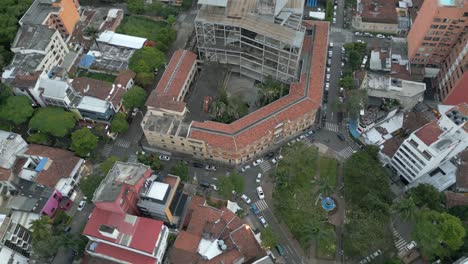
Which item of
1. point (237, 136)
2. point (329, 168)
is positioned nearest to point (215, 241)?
point (237, 136)

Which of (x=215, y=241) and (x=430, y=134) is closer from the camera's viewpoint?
(x=215, y=241)

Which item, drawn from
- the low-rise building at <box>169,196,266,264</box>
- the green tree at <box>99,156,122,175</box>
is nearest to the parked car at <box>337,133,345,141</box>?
the low-rise building at <box>169,196,266,264</box>

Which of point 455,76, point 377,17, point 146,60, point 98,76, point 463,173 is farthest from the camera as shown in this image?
point 377,17

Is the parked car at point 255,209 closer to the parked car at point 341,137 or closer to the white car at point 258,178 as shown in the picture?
the white car at point 258,178

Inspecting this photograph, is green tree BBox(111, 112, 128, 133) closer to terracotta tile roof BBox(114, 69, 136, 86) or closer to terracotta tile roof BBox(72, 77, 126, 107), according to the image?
terracotta tile roof BBox(72, 77, 126, 107)

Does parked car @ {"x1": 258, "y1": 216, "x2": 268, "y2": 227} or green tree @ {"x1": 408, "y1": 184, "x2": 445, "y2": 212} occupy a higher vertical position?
green tree @ {"x1": 408, "y1": 184, "x2": 445, "y2": 212}

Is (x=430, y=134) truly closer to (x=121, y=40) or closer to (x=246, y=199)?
(x=246, y=199)

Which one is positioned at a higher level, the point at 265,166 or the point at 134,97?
the point at 134,97
